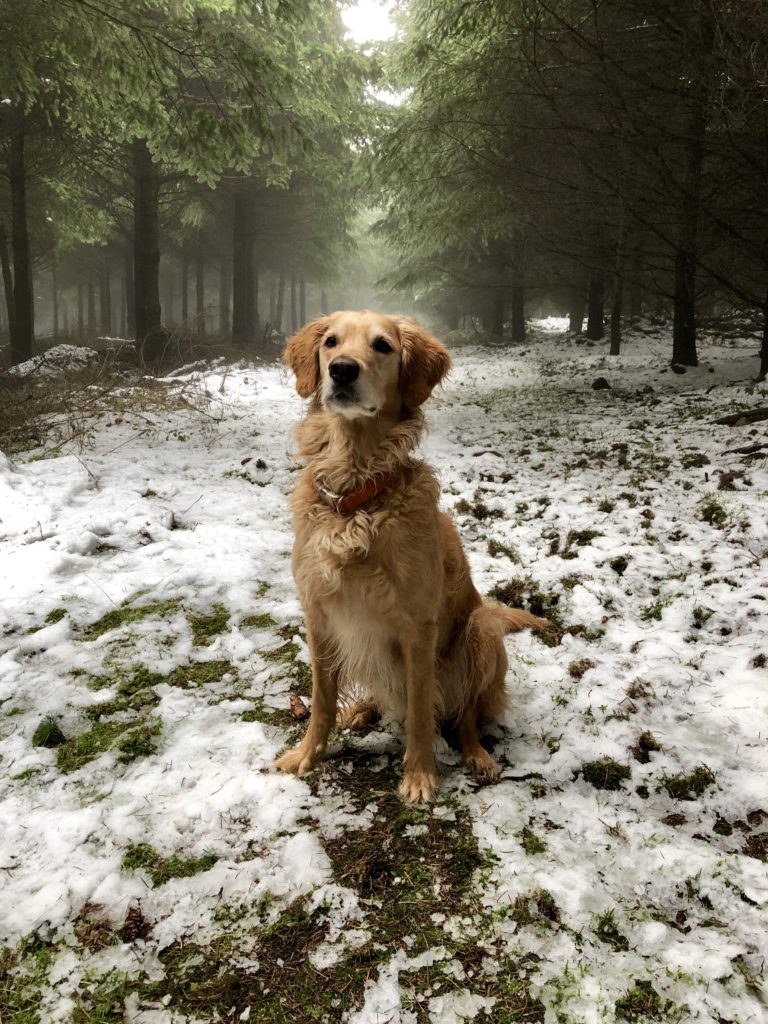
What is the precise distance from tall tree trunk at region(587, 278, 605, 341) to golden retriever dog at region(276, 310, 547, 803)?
15111 mm

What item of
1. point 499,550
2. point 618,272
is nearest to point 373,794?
point 499,550

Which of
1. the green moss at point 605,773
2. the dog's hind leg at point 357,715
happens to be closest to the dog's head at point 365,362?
the dog's hind leg at point 357,715

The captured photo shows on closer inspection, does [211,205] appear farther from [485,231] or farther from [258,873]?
[258,873]

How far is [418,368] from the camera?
2.68 m

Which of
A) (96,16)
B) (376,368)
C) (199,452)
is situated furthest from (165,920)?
(96,16)

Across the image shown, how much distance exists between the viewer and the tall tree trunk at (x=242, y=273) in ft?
57.9

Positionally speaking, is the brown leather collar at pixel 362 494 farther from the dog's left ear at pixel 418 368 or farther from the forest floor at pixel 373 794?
the forest floor at pixel 373 794

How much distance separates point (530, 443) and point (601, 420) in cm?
156

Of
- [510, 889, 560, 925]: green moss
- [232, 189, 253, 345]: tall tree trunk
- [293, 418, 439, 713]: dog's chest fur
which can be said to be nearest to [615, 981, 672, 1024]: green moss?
[510, 889, 560, 925]: green moss

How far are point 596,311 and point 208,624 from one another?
54.2 ft

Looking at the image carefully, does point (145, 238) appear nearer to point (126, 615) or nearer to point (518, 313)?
point (126, 615)

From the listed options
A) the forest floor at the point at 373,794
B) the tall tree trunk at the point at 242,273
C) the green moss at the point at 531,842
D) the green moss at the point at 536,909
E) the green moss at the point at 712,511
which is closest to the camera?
the forest floor at the point at 373,794

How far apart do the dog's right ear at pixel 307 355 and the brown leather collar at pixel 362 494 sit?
633 millimetres

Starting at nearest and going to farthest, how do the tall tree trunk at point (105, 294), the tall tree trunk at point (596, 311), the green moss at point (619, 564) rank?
1. the green moss at point (619, 564)
2. the tall tree trunk at point (596, 311)
3. the tall tree trunk at point (105, 294)
